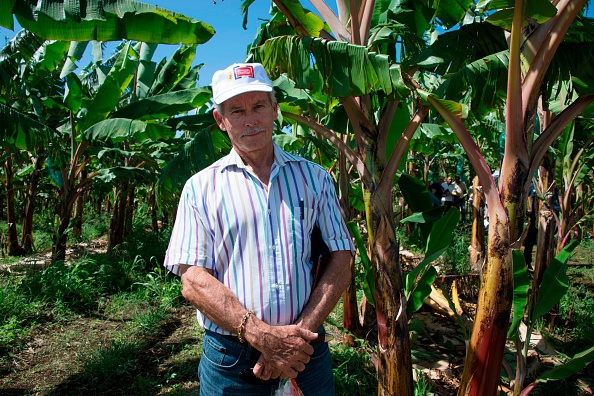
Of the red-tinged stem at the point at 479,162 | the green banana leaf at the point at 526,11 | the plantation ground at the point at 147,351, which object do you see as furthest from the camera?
the plantation ground at the point at 147,351

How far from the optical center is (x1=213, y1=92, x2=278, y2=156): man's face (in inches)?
64.3

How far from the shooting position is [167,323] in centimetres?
500

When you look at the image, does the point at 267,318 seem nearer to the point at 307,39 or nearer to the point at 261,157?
the point at 261,157

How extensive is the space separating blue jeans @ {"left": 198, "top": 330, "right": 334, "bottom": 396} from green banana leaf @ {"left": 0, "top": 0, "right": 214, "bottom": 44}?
6.45ft

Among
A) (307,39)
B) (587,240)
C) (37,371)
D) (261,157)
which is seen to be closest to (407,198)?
(307,39)

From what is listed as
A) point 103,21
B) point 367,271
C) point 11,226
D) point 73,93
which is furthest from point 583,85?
point 11,226

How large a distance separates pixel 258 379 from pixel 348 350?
2.69 m

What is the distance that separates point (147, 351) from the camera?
4.29 meters

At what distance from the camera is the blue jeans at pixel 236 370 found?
162cm

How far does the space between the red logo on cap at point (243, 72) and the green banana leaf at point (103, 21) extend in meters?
1.41

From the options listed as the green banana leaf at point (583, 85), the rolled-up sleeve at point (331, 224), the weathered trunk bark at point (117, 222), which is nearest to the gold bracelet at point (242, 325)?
the rolled-up sleeve at point (331, 224)

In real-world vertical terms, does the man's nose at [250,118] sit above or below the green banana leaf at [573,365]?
above

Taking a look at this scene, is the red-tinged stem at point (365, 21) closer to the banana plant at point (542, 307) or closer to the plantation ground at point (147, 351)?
the banana plant at point (542, 307)

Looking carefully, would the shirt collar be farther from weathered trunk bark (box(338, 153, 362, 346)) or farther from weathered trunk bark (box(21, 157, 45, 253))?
weathered trunk bark (box(21, 157, 45, 253))
